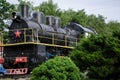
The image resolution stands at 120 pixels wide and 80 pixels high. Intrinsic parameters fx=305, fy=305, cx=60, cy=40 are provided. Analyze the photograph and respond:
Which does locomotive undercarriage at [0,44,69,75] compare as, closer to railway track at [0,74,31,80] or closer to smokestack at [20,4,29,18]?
railway track at [0,74,31,80]

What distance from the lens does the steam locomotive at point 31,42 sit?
19.5 m

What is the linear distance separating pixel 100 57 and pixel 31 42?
6.84 m

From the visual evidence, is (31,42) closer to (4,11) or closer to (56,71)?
(56,71)

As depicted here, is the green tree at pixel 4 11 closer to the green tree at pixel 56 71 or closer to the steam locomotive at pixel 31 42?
the steam locomotive at pixel 31 42

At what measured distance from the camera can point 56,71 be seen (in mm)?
12625

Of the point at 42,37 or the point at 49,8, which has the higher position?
the point at 49,8

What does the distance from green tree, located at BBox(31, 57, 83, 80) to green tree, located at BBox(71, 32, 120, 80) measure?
1420 mm

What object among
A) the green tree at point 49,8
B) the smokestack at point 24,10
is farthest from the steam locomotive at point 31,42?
the green tree at point 49,8

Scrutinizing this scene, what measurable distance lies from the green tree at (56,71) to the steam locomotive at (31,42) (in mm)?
6178

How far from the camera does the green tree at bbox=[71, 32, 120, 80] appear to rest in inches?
548

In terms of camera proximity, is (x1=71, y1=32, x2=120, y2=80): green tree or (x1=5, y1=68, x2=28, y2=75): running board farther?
(x1=5, y1=68, x2=28, y2=75): running board

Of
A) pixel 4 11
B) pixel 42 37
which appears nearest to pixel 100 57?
pixel 42 37

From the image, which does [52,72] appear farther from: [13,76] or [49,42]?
[49,42]

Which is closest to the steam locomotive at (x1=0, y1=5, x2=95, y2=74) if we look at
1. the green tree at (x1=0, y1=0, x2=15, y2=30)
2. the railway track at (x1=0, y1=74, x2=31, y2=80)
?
the railway track at (x1=0, y1=74, x2=31, y2=80)
